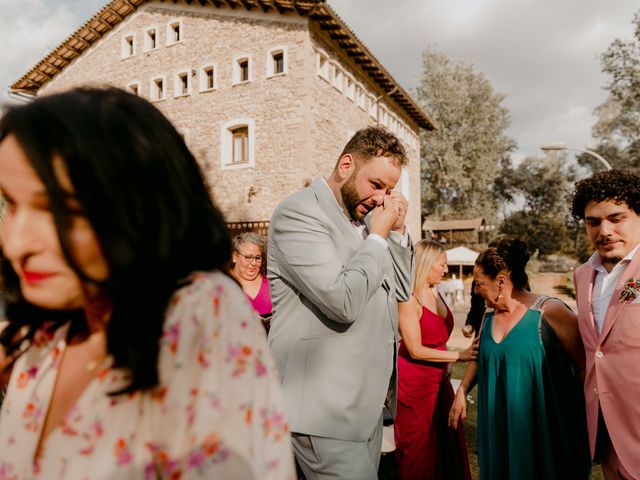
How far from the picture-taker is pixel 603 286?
2.65 metres

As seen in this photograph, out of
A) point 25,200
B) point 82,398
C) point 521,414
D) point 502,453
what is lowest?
point 502,453

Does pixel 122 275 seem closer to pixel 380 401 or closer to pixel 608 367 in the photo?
pixel 380 401

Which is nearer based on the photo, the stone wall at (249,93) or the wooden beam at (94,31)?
the stone wall at (249,93)

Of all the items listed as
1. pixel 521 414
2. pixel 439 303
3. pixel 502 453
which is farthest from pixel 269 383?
pixel 439 303

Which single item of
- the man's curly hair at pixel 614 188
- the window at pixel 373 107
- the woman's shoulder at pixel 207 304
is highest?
the window at pixel 373 107

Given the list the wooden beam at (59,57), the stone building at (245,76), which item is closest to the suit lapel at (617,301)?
the stone building at (245,76)

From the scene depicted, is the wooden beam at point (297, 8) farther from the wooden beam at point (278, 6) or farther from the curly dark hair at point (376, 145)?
the curly dark hair at point (376, 145)

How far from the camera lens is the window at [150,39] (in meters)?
18.6

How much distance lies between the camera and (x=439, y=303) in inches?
162

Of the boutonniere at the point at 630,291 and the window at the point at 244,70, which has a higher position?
the window at the point at 244,70

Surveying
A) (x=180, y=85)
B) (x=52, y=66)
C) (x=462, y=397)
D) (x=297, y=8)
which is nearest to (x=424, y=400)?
(x=462, y=397)

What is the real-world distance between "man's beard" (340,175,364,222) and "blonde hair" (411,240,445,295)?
1809 millimetres

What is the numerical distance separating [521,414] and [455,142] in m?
33.0

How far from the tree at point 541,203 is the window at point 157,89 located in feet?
114
